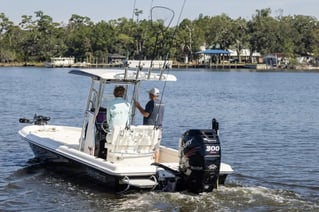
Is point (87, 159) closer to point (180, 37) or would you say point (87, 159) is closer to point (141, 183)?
point (141, 183)

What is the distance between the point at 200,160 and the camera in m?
11.6

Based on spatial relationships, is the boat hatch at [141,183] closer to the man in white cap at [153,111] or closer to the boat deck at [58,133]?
the man in white cap at [153,111]

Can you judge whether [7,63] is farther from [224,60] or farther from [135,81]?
[135,81]

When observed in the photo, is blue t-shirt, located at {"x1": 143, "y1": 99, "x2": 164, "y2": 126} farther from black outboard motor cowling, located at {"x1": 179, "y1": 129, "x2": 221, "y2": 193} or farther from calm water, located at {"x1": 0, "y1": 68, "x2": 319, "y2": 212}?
calm water, located at {"x1": 0, "y1": 68, "x2": 319, "y2": 212}

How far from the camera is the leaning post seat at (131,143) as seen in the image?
1295cm

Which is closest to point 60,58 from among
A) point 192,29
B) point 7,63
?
point 7,63

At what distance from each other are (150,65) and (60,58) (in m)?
136

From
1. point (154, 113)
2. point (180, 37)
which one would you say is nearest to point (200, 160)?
point (154, 113)

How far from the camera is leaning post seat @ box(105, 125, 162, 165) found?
12.9 m

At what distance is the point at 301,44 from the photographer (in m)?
151

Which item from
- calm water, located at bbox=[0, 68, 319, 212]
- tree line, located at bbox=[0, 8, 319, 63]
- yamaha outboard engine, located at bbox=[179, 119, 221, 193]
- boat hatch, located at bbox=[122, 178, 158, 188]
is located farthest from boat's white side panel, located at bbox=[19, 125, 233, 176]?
tree line, located at bbox=[0, 8, 319, 63]

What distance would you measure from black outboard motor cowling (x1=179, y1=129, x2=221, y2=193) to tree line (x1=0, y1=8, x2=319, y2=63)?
4800 inches

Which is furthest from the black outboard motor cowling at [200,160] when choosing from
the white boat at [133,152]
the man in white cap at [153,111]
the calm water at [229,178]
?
the man in white cap at [153,111]

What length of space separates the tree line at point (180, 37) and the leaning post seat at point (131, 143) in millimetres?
120671
